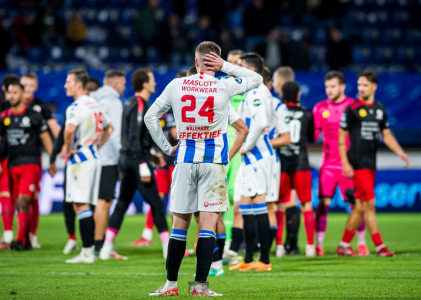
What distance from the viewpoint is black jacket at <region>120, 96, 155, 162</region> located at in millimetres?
8117

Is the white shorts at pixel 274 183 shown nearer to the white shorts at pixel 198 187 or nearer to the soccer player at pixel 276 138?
the soccer player at pixel 276 138

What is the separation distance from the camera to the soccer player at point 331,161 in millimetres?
8992

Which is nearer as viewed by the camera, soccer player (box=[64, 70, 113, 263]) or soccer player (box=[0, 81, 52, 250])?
soccer player (box=[64, 70, 113, 263])

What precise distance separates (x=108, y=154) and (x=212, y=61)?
393 centimetres

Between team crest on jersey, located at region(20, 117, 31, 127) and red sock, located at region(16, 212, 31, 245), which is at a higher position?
team crest on jersey, located at region(20, 117, 31, 127)

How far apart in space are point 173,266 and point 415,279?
8.56ft

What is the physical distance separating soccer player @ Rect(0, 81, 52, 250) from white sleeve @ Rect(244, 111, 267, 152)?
159 inches

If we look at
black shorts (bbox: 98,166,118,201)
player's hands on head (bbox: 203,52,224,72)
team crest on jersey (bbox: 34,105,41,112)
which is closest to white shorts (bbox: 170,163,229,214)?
player's hands on head (bbox: 203,52,224,72)

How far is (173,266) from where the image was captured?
529 centimetres

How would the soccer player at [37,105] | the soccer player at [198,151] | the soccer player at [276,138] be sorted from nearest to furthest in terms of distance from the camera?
the soccer player at [198,151], the soccer player at [276,138], the soccer player at [37,105]

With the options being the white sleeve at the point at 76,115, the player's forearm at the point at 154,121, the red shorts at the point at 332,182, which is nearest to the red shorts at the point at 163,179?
the red shorts at the point at 332,182

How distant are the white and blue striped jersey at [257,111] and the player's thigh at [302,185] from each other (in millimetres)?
1807

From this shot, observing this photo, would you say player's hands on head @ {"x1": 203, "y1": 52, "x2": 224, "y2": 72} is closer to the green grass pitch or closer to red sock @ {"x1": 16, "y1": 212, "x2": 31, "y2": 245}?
the green grass pitch

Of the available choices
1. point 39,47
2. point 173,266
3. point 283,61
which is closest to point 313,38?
point 283,61
